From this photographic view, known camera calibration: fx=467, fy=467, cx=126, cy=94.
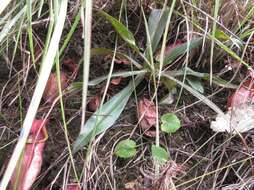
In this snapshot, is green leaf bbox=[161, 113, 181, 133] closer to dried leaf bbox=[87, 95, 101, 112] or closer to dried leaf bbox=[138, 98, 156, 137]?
dried leaf bbox=[138, 98, 156, 137]

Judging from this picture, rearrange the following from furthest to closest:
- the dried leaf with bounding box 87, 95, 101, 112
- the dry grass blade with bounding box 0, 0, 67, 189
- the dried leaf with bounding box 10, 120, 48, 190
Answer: the dried leaf with bounding box 87, 95, 101, 112 < the dried leaf with bounding box 10, 120, 48, 190 < the dry grass blade with bounding box 0, 0, 67, 189

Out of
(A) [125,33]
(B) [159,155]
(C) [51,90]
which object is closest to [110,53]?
(A) [125,33]

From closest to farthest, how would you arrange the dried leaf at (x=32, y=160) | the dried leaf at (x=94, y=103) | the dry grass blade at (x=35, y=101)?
the dry grass blade at (x=35, y=101)
the dried leaf at (x=32, y=160)
the dried leaf at (x=94, y=103)

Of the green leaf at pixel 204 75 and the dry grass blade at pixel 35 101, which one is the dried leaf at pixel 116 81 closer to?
the green leaf at pixel 204 75

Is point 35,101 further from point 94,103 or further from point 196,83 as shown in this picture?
point 196,83

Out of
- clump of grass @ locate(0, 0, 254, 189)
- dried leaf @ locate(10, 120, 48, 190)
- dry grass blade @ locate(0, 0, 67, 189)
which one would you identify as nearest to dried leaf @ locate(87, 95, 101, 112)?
clump of grass @ locate(0, 0, 254, 189)

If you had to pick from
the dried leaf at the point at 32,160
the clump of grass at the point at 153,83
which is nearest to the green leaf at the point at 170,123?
the clump of grass at the point at 153,83
